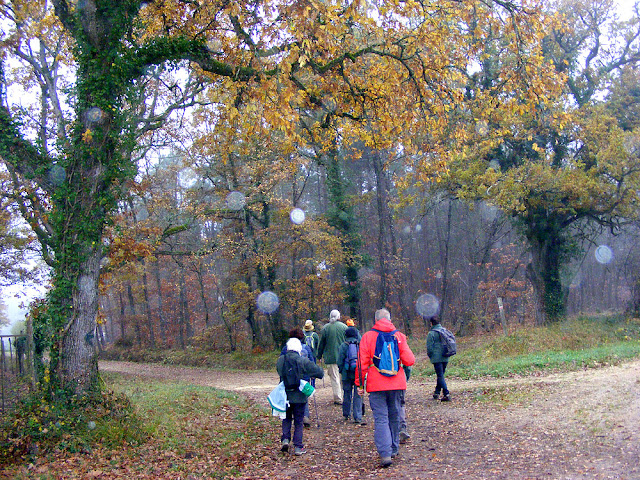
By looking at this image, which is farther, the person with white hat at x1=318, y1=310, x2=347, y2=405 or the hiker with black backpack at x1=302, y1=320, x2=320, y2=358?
the hiker with black backpack at x1=302, y1=320, x2=320, y2=358

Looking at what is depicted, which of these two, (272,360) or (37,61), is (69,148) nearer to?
(37,61)

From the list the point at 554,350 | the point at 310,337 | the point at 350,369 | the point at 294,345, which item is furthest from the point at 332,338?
the point at 554,350

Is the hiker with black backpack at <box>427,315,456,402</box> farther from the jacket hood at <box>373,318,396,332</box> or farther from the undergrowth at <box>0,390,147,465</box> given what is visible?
the undergrowth at <box>0,390,147,465</box>

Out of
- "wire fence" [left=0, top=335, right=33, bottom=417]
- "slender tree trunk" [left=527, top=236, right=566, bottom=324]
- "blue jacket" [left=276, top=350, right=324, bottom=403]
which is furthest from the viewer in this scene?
"slender tree trunk" [left=527, top=236, right=566, bottom=324]

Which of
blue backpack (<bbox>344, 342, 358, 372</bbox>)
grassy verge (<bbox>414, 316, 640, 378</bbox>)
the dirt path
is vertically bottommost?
grassy verge (<bbox>414, 316, 640, 378</bbox>)

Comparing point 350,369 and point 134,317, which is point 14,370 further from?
point 134,317

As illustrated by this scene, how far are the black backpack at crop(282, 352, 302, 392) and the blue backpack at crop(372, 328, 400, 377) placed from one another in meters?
1.30

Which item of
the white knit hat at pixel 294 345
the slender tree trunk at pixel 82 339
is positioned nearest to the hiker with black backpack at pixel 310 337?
the white knit hat at pixel 294 345

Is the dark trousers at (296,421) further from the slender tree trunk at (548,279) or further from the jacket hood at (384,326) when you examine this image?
the slender tree trunk at (548,279)

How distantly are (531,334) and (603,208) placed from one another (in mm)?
6228

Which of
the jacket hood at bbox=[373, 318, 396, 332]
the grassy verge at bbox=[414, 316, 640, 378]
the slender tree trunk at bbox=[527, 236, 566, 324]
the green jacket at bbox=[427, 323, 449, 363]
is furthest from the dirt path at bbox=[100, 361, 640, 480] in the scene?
the slender tree trunk at bbox=[527, 236, 566, 324]

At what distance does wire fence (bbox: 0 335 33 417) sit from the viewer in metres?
7.62

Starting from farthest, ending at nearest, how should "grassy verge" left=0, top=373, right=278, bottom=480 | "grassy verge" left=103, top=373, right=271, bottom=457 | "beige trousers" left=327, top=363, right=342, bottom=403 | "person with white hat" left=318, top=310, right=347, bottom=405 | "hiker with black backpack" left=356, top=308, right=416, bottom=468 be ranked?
"beige trousers" left=327, top=363, right=342, bottom=403 → "person with white hat" left=318, top=310, right=347, bottom=405 → "grassy verge" left=103, top=373, right=271, bottom=457 → "hiker with black backpack" left=356, top=308, right=416, bottom=468 → "grassy verge" left=0, top=373, right=278, bottom=480

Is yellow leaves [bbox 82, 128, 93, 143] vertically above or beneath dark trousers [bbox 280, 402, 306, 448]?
above
